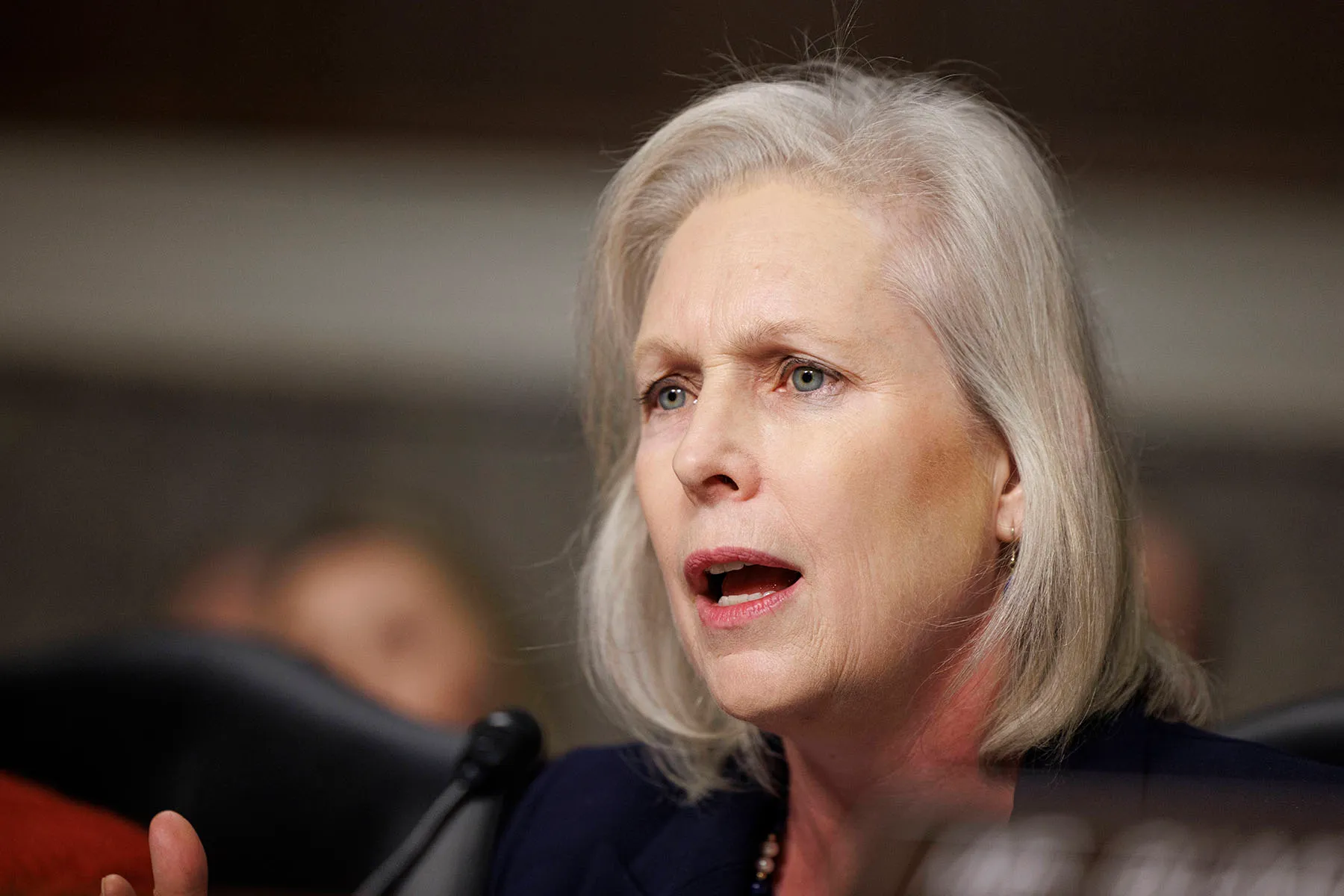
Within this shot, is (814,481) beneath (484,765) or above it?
above

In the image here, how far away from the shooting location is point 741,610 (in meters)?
0.66

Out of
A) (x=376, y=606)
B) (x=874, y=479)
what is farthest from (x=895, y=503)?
(x=376, y=606)

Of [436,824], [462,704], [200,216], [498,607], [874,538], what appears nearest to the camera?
[874,538]

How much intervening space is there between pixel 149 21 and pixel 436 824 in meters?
0.58

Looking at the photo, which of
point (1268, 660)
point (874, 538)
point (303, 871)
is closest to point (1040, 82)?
point (874, 538)

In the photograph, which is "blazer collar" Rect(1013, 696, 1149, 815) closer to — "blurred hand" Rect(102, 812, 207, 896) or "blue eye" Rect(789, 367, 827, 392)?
"blue eye" Rect(789, 367, 827, 392)

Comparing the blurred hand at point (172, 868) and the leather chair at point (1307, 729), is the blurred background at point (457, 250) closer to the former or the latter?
the leather chair at point (1307, 729)

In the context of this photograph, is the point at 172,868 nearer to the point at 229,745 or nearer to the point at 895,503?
the point at 229,745

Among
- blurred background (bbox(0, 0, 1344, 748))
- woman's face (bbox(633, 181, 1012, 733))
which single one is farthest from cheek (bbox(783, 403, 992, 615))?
blurred background (bbox(0, 0, 1344, 748))

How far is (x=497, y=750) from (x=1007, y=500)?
0.36 meters

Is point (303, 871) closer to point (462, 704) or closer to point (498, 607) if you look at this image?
point (462, 704)

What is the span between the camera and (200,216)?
2.85 ft

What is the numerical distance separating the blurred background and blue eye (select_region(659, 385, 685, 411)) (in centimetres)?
21

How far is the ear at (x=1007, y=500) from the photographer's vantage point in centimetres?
72
